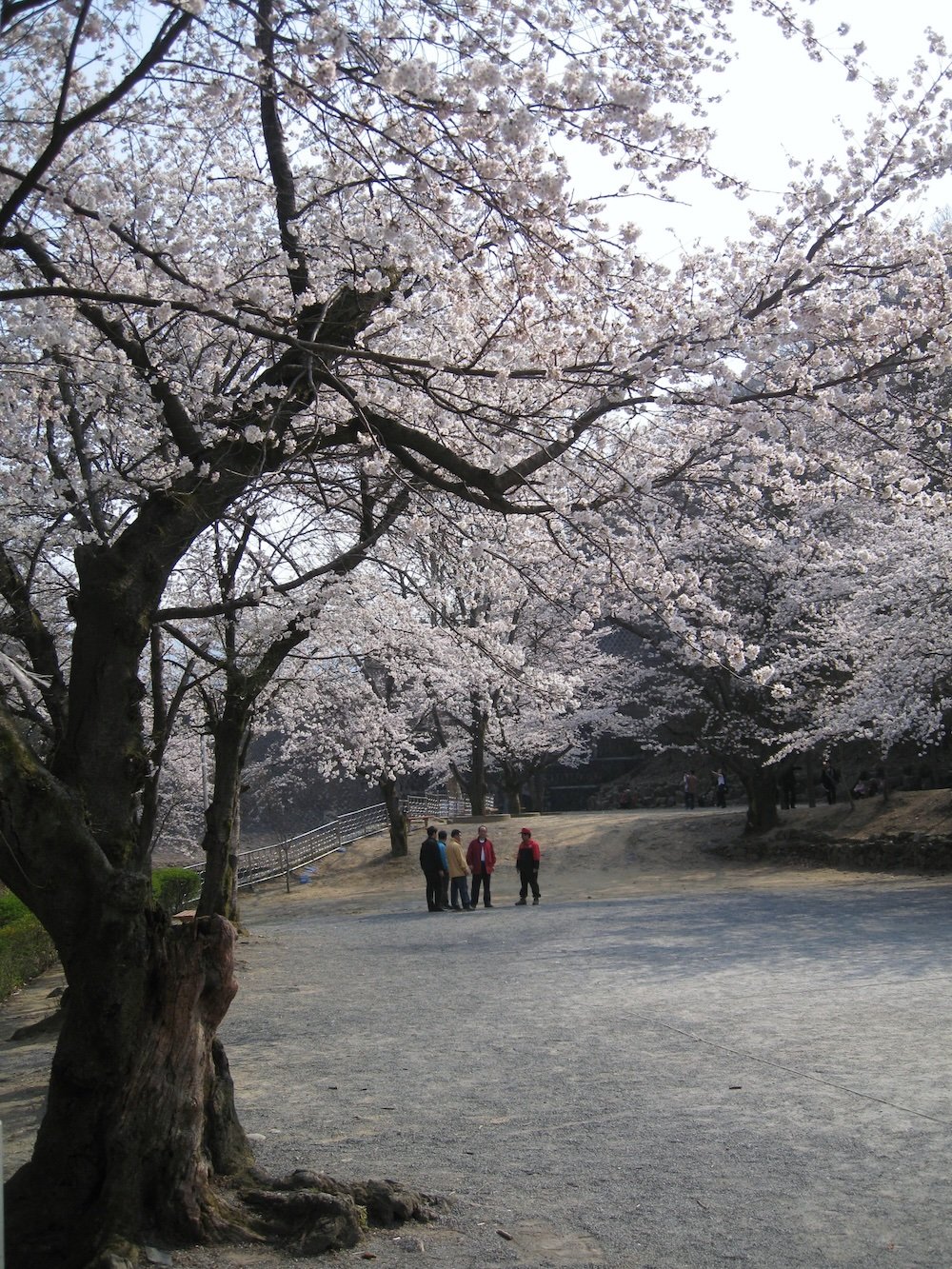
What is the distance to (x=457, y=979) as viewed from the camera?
39.2ft

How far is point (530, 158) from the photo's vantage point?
19.3ft

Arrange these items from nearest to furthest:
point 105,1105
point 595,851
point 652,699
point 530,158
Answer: point 105,1105, point 530,158, point 595,851, point 652,699

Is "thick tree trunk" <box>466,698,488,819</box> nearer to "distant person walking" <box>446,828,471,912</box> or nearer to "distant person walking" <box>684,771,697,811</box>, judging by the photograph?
"distant person walking" <box>684,771,697,811</box>

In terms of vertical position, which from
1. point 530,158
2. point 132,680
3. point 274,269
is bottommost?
point 132,680

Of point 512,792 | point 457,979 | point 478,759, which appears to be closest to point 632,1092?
point 457,979

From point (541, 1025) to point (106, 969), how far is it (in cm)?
517

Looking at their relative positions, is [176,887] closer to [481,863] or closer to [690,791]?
[481,863]

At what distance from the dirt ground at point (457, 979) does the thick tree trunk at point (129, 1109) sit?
327 millimetres

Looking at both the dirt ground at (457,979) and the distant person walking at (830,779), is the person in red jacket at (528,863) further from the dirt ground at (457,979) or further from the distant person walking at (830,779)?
the distant person walking at (830,779)

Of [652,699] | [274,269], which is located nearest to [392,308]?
[274,269]

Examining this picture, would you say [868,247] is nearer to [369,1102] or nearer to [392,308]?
[392,308]

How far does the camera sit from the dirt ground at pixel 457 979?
4.54 meters

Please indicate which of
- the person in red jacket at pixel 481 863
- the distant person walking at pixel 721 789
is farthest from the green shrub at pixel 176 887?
the distant person walking at pixel 721 789

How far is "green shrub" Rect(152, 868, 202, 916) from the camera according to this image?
2120 centimetres
